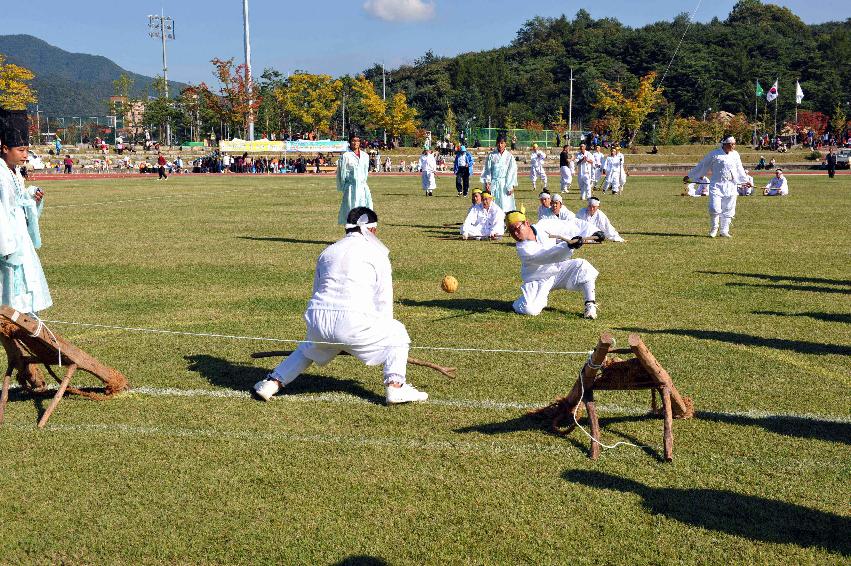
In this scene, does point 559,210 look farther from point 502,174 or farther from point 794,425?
point 794,425

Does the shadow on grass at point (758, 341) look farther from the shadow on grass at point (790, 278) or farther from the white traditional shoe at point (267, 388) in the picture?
the white traditional shoe at point (267, 388)

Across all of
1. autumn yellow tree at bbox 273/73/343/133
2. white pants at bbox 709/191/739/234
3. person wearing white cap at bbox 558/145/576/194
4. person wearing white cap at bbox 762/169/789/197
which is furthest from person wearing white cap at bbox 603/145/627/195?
autumn yellow tree at bbox 273/73/343/133

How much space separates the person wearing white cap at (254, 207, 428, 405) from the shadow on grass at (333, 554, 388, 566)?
229 centimetres

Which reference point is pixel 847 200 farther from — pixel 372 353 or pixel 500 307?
pixel 372 353

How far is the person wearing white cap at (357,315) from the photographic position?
20.9 feet

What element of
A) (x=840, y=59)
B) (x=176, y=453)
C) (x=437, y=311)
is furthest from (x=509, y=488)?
(x=840, y=59)

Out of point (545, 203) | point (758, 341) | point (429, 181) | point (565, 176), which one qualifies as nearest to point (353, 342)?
point (758, 341)

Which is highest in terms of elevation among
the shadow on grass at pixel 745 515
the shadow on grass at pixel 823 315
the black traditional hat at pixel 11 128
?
the black traditional hat at pixel 11 128

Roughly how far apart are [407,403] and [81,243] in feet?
41.7

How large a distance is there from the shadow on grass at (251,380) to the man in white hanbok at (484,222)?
410 inches

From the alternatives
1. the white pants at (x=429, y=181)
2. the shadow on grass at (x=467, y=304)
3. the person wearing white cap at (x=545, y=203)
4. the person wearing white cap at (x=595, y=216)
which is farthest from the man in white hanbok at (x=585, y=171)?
the shadow on grass at (x=467, y=304)

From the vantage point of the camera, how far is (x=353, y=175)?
16250 millimetres

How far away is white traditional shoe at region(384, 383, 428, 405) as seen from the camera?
636 cm

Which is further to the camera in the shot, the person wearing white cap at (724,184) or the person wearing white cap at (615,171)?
the person wearing white cap at (615,171)
